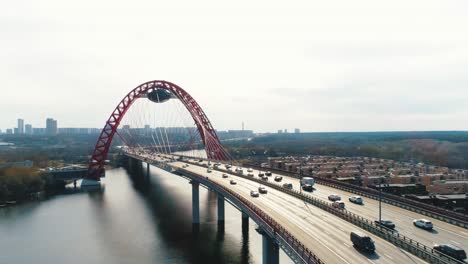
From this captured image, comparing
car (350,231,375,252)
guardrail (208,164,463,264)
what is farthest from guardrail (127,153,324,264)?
guardrail (208,164,463,264)

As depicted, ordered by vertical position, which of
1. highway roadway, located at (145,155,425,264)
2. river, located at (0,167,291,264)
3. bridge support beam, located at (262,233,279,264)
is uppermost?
highway roadway, located at (145,155,425,264)

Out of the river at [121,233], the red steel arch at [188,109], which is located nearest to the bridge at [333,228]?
the river at [121,233]

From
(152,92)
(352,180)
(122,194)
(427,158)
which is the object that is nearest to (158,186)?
(122,194)

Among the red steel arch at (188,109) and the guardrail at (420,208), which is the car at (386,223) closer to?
the guardrail at (420,208)

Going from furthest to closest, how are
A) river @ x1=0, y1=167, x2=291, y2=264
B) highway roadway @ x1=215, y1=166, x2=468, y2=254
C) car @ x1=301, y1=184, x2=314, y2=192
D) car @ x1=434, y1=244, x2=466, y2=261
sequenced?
car @ x1=301, y1=184, x2=314, y2=192 < river @ x1=0, y1=167, x2=291, y2=264 < highway roadway @ x1=215, y1=166, x2=468, y2=254 < car @ x1=434, y1=244, x2=466, y2=261

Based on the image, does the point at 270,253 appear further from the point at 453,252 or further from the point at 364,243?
the point at 453,252

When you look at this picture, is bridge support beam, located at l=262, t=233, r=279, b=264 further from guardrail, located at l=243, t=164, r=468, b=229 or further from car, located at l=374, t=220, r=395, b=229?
guardrail, located at l=243, t=164, r=468, b=229
